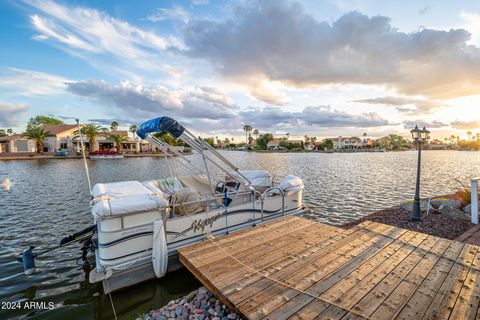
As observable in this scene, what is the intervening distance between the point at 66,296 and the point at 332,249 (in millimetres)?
6013

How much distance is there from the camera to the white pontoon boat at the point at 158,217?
5.04m

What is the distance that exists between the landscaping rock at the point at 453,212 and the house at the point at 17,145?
253 feet

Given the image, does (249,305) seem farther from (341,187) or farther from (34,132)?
(34,132)

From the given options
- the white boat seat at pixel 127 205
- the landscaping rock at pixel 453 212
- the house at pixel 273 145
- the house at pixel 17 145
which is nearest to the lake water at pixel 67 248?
the white boat seat at pixel 127 205

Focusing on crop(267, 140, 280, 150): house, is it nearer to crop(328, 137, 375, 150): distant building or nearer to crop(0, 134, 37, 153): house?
crop(328, 137, 375, 150): distant building

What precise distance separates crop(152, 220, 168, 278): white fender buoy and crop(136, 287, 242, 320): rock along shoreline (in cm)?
125

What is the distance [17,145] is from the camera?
59594mm

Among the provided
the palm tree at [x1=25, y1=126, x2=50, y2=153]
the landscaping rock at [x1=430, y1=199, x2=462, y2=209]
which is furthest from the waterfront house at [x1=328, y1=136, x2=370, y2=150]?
the landscaping rock at [x1=430, y1=199, x2=462, y2=209]

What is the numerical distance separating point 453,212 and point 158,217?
1007cm

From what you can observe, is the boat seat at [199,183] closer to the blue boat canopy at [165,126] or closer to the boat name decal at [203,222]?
the boat name decal at [203,222]

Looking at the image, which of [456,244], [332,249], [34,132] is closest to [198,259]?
[332,249]

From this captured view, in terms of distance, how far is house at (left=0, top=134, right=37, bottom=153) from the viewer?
5859cm

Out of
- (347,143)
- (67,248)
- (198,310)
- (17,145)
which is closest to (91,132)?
(17,145)

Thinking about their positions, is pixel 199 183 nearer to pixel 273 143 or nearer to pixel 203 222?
pixel 203 222
